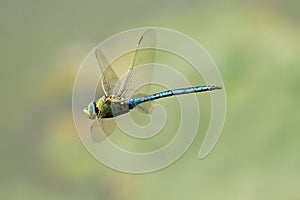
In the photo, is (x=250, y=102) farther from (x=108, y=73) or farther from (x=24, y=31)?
(x=24, y=31)

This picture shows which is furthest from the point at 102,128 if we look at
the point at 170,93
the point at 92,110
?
the point at 170,93

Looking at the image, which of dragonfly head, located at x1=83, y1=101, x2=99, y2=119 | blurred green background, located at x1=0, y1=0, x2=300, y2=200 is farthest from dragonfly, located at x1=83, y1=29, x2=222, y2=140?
blurred green background, located at x1=0, y1=0, x2=300, y2=200

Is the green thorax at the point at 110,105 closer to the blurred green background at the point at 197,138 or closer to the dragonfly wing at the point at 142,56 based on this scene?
the dragonfly wing at the point at 142,56

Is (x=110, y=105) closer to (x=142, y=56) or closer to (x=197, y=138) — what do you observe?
(x=142, y=56)

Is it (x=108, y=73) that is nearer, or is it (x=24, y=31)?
(x=108, y=73)

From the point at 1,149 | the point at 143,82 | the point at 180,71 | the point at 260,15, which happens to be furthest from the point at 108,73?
the point at 260,15

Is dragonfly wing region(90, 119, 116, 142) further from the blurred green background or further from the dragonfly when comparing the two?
the blurred green background

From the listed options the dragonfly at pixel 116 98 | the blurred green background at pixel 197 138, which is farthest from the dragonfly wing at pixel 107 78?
the blurred green background at pixel 197 138
